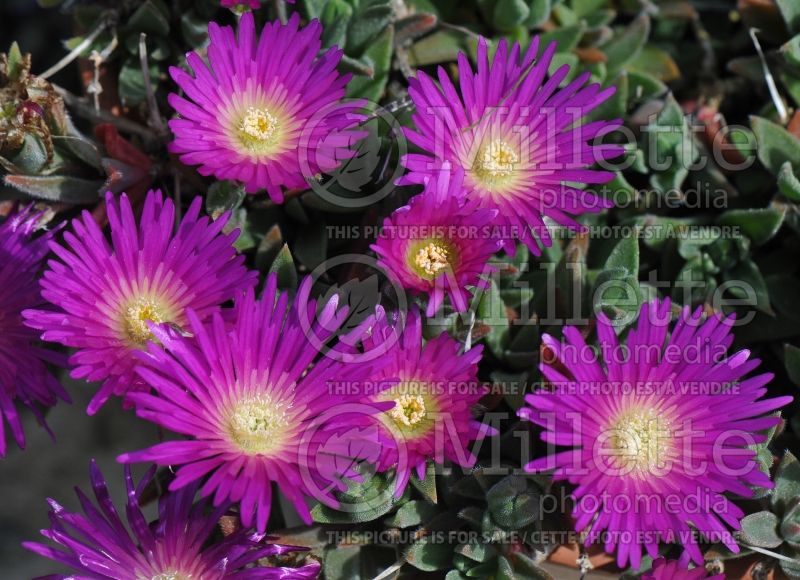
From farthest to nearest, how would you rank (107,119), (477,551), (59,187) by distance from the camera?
(107,119) < (59,187) < (477,551)

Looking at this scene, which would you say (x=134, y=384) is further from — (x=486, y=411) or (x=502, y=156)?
(x=502, y=156)

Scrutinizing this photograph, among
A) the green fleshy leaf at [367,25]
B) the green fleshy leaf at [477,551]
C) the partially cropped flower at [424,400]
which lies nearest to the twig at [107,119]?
the green fleshy leaf at [367,25]

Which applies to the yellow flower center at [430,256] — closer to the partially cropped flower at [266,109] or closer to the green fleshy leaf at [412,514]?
the partially cropped flower at [266,109]

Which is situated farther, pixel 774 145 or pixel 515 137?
pixel 774 145

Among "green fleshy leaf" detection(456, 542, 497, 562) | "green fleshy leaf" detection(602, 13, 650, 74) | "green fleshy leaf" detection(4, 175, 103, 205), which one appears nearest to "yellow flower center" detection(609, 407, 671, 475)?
"green fleshy leaf" detection(456, 542, 497, 562)

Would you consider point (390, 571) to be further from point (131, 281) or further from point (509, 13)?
point (509, 13)

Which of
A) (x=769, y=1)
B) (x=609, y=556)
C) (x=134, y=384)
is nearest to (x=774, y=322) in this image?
(x=609, y=556)

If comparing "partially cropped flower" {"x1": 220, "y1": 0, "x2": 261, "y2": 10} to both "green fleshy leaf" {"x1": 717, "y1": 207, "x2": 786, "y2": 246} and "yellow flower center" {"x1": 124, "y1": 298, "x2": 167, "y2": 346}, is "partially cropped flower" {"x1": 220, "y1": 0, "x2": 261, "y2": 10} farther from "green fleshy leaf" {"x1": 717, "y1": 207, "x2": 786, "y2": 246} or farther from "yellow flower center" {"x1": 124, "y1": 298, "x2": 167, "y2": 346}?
"green fleshy leaf" {"x1": 717, "y1": 207, "x2": 786, "y2": 246}

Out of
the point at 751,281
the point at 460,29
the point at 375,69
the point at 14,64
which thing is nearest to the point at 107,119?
the point at 14,64
